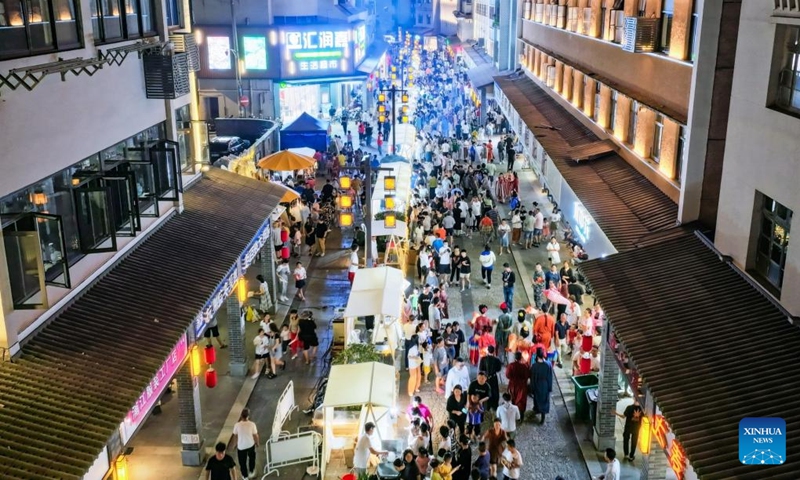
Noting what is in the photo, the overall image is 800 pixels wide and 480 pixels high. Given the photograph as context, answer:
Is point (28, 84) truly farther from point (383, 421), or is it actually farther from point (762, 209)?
point (762, 209)

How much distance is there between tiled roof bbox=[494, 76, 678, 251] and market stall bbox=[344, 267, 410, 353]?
4.88 m

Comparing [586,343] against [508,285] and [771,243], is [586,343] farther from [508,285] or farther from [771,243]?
[771,243]

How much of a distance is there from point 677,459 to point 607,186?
9.63 m

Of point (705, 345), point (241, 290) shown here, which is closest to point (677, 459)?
point (705, 345)

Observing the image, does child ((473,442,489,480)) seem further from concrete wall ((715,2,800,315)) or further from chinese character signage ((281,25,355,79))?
chinese character signage ((281,25,355,79))

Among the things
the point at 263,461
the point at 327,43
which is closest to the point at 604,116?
the point at 263,461

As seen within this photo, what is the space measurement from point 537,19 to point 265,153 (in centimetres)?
1547

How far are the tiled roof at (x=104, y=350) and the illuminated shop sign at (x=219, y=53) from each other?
27205 mm

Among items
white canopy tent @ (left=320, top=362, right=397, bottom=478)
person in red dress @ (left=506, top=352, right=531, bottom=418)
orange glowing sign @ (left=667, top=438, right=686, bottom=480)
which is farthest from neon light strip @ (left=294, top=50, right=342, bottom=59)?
orange glowing sign @ (left=667, top=438, right=686, bottom=480)

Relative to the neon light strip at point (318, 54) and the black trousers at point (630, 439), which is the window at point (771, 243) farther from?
the neon light strip at point (318, 54)

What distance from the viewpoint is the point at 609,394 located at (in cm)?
1438

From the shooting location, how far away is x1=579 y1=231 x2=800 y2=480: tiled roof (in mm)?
8695

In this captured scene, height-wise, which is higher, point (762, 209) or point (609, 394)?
point (762, 209)

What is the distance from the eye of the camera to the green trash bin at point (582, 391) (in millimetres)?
15594
